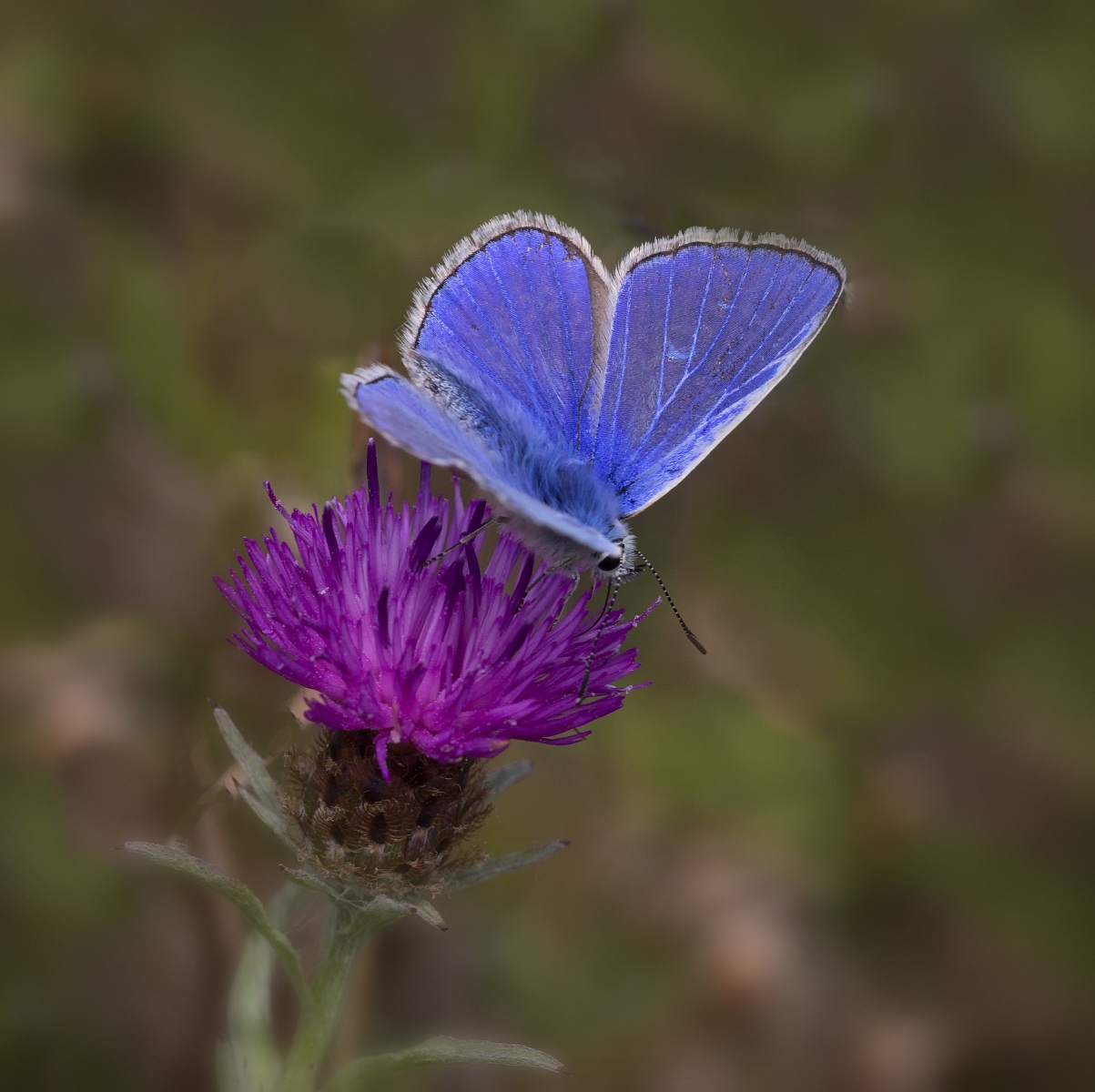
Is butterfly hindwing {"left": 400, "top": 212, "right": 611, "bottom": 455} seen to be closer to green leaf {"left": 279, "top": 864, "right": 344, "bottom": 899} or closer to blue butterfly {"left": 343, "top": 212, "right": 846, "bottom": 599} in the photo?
blue butterfly {"left": 343, "top": 212, "right": 846, "bottom": 599}

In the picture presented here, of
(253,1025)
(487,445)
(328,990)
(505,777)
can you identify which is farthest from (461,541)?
(253,1025)

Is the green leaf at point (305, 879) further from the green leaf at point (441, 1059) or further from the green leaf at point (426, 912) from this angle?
the green leaf at point (441, 1059)

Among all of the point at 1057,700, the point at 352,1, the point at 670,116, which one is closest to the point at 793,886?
the point at 1057,700

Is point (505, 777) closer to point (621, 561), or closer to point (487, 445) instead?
point (621, 561)

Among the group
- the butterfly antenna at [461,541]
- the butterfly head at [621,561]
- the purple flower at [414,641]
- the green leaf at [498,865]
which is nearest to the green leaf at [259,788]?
the purple flower at [414,641]

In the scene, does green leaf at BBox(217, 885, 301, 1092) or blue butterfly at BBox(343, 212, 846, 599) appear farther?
blue butterfly at BBox(343, 212, 846, 599)

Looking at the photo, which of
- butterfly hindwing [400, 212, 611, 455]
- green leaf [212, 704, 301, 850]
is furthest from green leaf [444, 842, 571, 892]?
butterfly hindwing [400, 212, 611, 455]

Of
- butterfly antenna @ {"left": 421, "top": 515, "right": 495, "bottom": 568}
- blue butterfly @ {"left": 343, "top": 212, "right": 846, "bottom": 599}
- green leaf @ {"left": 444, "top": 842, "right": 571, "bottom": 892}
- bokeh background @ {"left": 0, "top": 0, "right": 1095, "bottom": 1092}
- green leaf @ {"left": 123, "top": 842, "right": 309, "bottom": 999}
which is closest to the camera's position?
green leaf @ {"left": 123, "top": 842, "right": 309, "bottom": 999}
